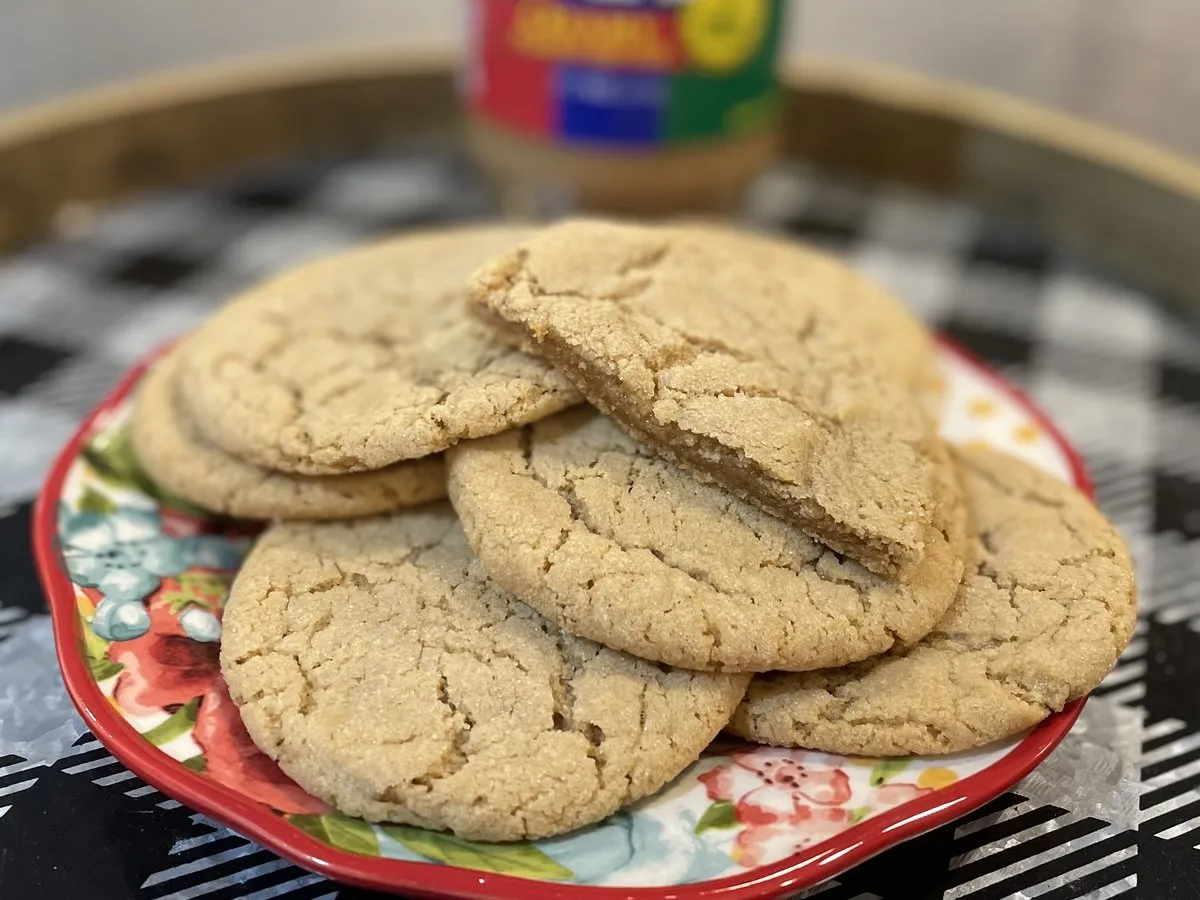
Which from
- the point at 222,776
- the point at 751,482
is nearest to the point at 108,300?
the point at 222,776

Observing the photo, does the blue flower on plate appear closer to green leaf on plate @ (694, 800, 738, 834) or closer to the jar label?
green leaf on plate @ (694, 800, 738, 834)

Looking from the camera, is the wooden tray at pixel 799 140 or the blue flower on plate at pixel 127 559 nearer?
the blue flower on plate at pixel 127 559

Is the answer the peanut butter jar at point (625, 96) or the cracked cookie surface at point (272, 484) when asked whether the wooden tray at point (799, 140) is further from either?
the cracked cookie surface at point (272, 484)

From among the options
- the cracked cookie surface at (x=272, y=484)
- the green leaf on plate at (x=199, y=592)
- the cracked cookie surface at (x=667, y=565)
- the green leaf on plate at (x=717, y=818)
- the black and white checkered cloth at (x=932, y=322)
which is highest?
the cracked cookie surface at (x=667, y=565)

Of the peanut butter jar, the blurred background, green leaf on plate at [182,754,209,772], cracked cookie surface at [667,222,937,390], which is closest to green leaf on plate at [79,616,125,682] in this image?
green leaf on plate at [182,754,209,772]

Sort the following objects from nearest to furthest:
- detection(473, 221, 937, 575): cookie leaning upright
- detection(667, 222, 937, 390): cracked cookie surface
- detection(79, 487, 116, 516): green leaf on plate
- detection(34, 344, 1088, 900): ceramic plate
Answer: detection(34, 344, 1088, 900): ceramic plate, detection(473, 221, 937, 575): cookie leaning upright, detection(79, 487, 116, 516): green leaf on plate, detection(667, 222, 937, 390): cracked cookie surface

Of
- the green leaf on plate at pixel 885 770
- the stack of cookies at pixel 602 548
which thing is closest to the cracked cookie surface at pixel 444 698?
the stack of cookies at pixel 602 548

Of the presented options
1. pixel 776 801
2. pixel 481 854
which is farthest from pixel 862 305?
pixel 481 854
